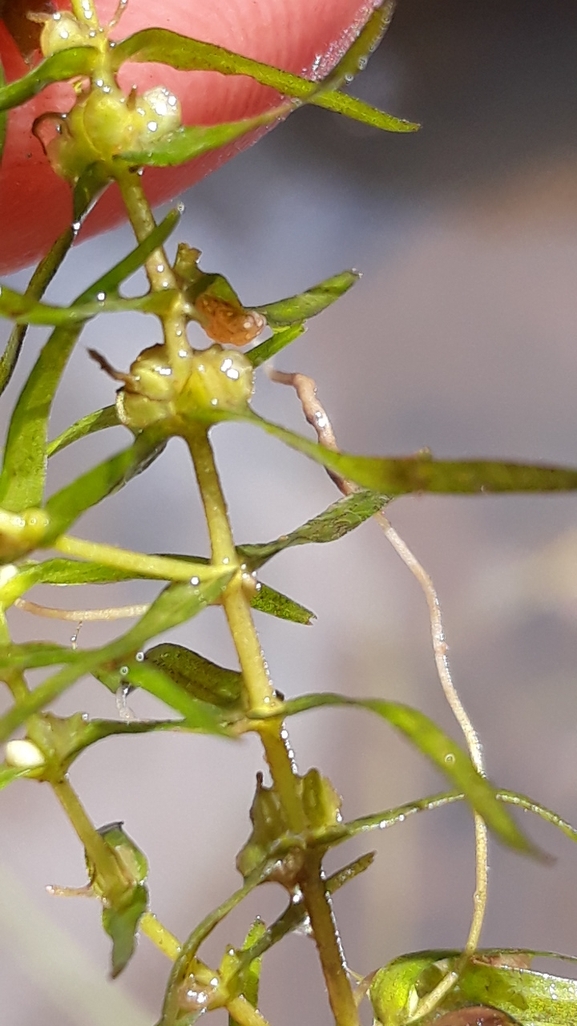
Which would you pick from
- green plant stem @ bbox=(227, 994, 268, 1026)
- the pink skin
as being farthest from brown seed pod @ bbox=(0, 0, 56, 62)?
green plant stem @ bbox=(227, 994, 268, 1026)

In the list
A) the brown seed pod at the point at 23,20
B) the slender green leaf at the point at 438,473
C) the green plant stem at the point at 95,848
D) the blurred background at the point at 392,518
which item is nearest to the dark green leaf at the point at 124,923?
the green plant stem at the point at 95,848

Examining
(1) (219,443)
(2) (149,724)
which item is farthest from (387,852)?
(2) (149,724)

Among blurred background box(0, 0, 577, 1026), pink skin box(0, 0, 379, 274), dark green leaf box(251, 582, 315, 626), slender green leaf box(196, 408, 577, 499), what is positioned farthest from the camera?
blurred background box(0, 0, 577, 1026)

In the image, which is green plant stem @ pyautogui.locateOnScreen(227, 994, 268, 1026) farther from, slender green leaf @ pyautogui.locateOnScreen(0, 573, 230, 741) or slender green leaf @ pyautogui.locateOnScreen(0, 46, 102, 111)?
slender green leaf @ pyautogui.locateOnScreen(0, 46, 102, 111)

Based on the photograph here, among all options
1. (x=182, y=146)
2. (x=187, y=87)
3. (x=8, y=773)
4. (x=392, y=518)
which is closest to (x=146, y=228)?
(x=182, y=146)

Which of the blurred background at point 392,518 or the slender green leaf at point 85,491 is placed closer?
the slender green leaf at point 85,491

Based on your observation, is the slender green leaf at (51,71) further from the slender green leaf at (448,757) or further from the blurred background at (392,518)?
the blurred background at (392,518)
